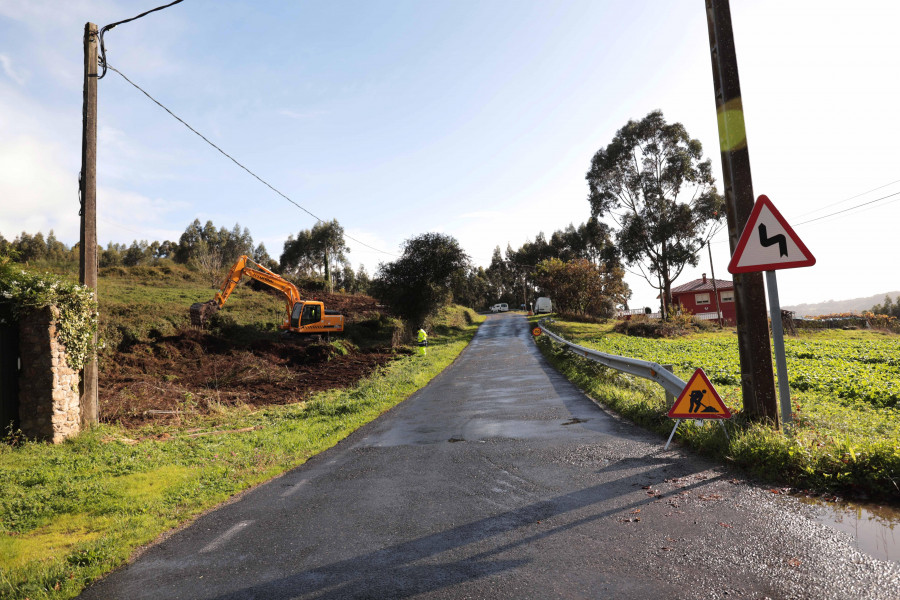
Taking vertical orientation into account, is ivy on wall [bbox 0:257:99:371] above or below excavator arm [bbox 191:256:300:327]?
below

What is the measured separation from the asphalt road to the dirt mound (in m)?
6.97

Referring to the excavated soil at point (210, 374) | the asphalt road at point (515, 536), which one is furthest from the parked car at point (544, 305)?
the asphalt road at point (515, 536)

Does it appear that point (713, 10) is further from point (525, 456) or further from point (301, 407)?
point (301, 407)

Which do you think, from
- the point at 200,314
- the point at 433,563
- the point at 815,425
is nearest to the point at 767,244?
the point at 815,425

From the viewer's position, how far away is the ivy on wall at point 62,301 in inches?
319

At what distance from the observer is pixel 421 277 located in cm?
3600

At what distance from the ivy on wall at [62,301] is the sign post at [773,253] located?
10.3 metres

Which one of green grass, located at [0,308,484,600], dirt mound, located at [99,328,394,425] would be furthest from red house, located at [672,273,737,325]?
green grass, located at [0,308,484,600]

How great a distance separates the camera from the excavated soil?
39.1 ft

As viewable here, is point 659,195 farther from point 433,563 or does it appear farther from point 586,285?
point 433,563

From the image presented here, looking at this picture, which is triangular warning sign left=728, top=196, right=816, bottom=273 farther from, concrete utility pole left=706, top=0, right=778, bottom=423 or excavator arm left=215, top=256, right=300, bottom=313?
excavator arm left=215, top=256, right=300, bottom=313

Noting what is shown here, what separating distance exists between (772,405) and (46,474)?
9565mm

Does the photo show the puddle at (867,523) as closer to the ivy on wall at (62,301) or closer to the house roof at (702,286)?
the ivy on wall at (62,301)

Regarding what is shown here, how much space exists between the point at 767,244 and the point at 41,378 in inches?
427
